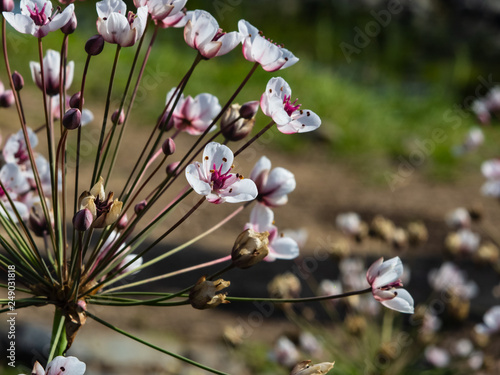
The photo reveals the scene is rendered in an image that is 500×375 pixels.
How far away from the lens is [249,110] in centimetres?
127

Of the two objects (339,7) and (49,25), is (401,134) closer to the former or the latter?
(339,7)

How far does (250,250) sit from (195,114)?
42 cm

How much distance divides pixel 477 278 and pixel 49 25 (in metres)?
4.64

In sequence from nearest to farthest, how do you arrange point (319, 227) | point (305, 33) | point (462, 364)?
point (462, 364), point (319, 227), point (305, 33)

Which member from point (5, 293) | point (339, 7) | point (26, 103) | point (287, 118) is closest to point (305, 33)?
point (339, 7)

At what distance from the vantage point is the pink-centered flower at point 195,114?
1430 mm

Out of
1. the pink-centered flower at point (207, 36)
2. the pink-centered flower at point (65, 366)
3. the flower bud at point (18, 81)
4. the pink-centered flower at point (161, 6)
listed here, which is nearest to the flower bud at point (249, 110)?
the pink-centered flower at point (207, 36)

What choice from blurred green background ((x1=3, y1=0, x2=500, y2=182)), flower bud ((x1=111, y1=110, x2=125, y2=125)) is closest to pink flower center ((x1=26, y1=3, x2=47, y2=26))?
flower bud ((x1=111, y1=110, x2=125, y2=125))

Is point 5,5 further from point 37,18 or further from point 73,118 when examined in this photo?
point 73,118

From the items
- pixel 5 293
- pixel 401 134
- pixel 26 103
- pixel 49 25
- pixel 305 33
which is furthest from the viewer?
pixel 305 33

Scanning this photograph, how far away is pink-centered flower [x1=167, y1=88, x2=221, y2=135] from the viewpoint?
1430mm

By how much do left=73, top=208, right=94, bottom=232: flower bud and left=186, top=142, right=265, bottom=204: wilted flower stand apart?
178mm

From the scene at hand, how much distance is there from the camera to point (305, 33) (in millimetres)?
12922

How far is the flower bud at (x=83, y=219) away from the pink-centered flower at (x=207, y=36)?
0.40m
